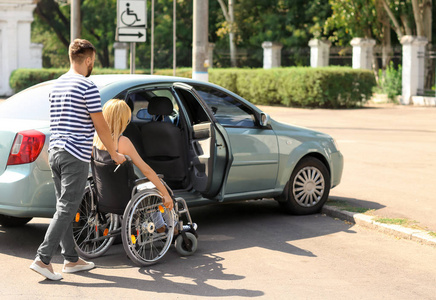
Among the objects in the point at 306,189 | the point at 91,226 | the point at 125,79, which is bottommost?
the point at 91,226

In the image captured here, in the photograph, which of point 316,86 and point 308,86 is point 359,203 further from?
point 308,86

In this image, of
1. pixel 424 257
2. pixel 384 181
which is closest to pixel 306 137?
pixel 424 257

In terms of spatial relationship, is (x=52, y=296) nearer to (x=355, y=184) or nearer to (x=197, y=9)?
(x=355, y=184)

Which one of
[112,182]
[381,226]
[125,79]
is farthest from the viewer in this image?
[381,226]

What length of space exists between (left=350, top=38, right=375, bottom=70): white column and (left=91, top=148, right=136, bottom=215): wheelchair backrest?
28.4m

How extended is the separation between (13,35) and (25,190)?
107 feet

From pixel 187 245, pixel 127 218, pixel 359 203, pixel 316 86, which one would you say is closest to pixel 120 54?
pixel 316 86

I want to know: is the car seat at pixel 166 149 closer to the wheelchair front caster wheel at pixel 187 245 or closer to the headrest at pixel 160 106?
the headrest at pixel 160 106

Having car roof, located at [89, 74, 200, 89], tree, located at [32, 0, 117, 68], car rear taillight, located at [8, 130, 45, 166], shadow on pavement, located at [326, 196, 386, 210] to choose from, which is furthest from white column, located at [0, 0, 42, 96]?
car rear taillight, located at [8, 130, 45, 166]

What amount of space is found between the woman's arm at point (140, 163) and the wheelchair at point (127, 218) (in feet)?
0.16

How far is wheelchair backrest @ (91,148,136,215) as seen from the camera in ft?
20.9

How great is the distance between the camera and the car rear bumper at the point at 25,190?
6.73 meters

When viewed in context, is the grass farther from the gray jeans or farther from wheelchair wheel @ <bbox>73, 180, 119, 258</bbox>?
the gray jeans

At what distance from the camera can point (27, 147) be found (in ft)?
22.2
